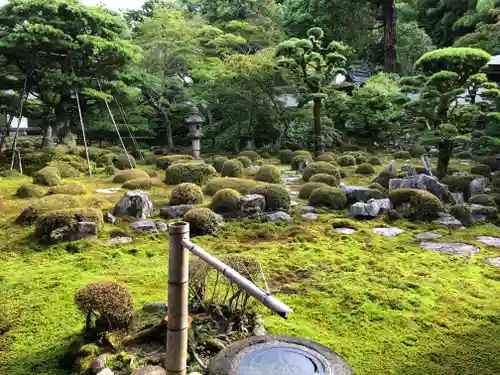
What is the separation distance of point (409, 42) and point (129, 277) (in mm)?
24588

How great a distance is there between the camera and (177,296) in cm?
238

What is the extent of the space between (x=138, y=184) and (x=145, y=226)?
4.16 meters

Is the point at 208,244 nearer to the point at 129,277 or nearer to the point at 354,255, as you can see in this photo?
the point at 129,277

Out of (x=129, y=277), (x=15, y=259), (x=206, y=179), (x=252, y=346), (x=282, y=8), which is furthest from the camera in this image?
(x=282, y=8)

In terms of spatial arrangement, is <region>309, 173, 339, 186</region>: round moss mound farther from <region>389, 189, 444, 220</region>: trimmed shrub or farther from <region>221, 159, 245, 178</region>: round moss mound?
<region>389, 189, 444, 220</region>: trimmed shrub

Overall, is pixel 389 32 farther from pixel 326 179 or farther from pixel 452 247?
pixel 452 247

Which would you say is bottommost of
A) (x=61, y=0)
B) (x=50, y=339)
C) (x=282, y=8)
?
(x=50, y=339)

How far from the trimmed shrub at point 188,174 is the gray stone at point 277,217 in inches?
168

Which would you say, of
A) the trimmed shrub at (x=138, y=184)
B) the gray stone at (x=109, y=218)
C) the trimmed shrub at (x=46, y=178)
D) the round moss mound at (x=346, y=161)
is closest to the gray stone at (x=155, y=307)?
the gray stone at (x=109, y=218)

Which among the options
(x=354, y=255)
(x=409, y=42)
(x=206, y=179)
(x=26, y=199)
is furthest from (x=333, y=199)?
(x=409, y=42)

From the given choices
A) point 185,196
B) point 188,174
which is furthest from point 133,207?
point 188,174

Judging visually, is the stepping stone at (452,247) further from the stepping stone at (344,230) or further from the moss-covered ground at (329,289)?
the stepping stone at (344,230)

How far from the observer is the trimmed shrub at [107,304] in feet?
12.1

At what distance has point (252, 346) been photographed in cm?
353
